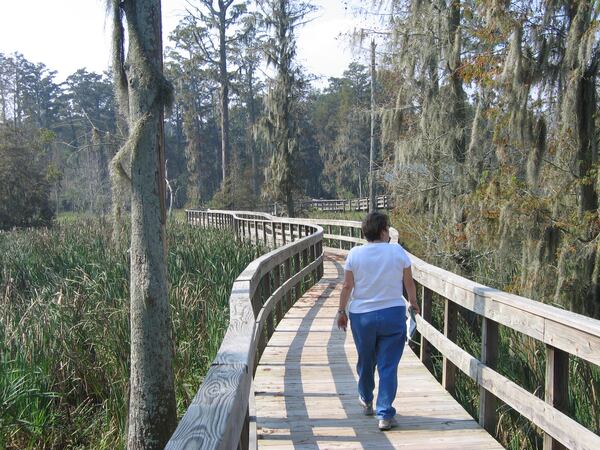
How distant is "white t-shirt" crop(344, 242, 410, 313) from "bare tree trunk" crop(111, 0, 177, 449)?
2.06 m

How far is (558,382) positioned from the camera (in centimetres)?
298

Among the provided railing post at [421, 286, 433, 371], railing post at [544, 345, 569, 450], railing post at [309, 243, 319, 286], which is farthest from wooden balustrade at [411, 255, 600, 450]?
railing post at [309, 243, 319, 286]

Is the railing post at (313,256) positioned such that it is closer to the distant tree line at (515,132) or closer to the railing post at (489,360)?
the distant tree line at (515,132)

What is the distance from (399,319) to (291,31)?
2771 cm

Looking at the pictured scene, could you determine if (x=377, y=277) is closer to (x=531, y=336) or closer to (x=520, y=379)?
(x=531, y=336)

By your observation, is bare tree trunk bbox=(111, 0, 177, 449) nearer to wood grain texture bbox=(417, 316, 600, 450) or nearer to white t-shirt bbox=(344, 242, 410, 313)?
white t-shirt bbox=(344, 242, 410, 313)

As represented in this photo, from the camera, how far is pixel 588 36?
279 inches

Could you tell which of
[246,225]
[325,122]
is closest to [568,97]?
[246,225]

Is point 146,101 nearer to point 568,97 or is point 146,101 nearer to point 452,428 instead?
point 452,428

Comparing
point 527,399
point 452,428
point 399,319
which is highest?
point 399,319

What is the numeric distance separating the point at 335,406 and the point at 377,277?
3.65ft

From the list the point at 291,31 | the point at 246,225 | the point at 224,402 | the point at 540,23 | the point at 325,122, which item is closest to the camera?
the point at 224,402

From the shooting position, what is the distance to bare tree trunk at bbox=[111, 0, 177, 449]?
17.1 ft

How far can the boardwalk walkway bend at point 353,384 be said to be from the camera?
2391 millimetres
